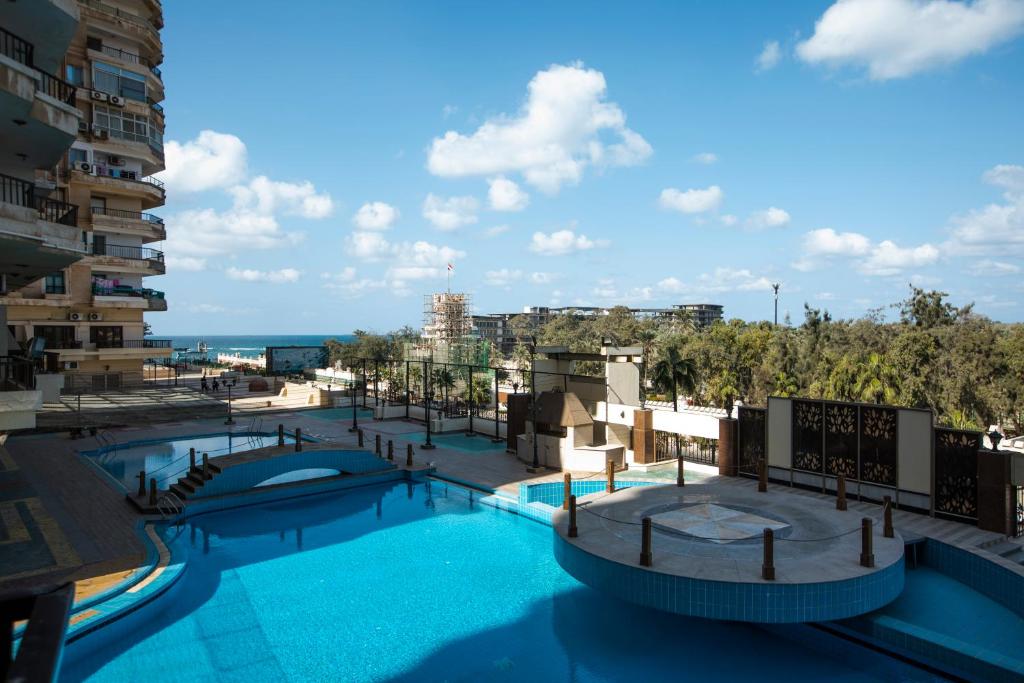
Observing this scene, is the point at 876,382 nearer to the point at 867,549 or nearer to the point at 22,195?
the point at 867,549

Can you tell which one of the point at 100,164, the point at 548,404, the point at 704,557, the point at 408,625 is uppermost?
the point at 100,164

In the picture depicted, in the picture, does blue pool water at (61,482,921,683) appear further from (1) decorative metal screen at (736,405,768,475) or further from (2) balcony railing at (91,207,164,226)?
(2) balcony railing at (91,207,164,226)

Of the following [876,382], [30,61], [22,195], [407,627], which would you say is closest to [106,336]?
[22,195]

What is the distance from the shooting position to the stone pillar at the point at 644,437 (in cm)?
2067

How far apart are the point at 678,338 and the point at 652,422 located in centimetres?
3857

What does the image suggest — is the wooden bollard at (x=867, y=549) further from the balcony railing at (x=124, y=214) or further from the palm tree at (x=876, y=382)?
the balcony railing at (x=124, y=214)

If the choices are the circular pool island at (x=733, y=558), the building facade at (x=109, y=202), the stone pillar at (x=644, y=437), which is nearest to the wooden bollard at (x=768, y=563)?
the circular pool island at (x=733, y=558)

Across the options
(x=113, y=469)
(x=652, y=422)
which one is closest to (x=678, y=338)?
(x=652, y=422)

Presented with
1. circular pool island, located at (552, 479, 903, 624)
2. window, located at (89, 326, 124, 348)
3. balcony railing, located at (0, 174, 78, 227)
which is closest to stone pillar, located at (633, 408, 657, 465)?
circular pool island, located at (552, 479, 903, 624)

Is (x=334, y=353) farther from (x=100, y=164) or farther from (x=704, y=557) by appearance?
(x=704, y=557)

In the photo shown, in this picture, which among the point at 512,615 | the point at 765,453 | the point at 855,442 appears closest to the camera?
the point at 512,615

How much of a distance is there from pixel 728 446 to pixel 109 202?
37.5 m

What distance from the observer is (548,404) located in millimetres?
21203

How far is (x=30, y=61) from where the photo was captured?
12.6m
